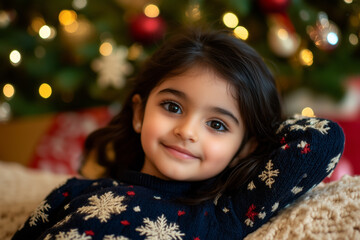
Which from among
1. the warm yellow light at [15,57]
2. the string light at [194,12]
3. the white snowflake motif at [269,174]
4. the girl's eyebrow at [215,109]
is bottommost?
the warm yellow light at [15,57]

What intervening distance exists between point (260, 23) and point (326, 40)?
34 cm

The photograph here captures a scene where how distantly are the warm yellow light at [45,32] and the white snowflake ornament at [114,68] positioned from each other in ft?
1.32

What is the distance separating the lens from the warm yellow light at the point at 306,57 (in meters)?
1.53

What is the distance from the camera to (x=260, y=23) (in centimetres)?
160

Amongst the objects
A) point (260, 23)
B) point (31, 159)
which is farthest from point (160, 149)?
point (31, 159)

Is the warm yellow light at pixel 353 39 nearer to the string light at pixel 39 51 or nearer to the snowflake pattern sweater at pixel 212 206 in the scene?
the snowflake pattern sweater at pixel 212 206

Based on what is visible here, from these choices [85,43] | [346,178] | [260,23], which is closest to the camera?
[346,178]

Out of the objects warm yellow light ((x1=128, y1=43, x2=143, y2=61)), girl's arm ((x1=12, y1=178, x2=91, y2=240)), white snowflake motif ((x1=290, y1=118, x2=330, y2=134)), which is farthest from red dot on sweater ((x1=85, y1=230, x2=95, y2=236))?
warm yellow light ((x1=128, y1=43, x2=143, y2=61))

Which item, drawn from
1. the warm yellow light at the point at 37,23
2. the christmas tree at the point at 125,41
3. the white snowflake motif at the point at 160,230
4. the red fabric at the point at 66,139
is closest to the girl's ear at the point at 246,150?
the white snowflake motif at the point at 160,230

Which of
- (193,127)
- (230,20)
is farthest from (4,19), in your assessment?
(193,127)

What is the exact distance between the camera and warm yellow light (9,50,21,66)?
191cm

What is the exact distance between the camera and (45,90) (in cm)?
202

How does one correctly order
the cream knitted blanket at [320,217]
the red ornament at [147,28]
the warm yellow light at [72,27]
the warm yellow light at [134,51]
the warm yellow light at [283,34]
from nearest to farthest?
the cream knitted blanket at [320,217] < the warm yellow light at [283,34] < the red ornament at [147,28] < the warm yellow light at [134,51] < the warm yellow light at [72,27]

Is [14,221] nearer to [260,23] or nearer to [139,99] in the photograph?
[139,99]
